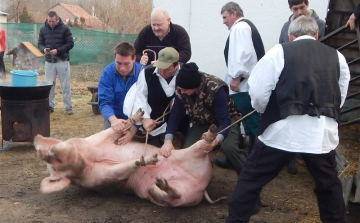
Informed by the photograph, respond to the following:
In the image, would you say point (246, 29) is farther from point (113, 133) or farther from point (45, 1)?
point (45, 1)

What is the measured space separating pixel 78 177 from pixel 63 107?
5802mm

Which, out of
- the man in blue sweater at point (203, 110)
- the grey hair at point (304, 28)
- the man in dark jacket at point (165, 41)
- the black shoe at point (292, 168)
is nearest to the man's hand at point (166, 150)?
the man in blue sweater at point (203, 110)

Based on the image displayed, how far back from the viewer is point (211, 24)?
6.78 meters

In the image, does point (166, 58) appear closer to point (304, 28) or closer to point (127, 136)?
Result: point (127, 136)

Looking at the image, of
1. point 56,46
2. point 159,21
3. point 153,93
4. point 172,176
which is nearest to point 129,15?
point 56,46

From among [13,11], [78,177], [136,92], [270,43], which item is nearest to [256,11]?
[270,43]

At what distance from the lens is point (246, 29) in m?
5.20

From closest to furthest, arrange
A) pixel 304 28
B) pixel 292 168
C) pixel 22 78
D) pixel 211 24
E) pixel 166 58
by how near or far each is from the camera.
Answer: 1. pixel 304 28
2. pixel 166 58
3. pixel 292 168
4. pixel 22 78
5. pixel 211 24

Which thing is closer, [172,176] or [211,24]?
[172,176]

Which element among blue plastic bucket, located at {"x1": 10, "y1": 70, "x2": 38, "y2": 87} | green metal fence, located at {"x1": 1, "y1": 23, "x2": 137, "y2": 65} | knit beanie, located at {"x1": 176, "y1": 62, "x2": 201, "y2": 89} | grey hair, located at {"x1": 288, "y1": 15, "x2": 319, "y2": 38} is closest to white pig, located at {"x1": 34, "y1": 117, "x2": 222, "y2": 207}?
knit beanie, located at {"x1": 176, "y1": 62, "x2": 201, "y2": 89}

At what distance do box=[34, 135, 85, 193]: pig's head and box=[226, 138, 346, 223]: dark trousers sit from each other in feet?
5.27

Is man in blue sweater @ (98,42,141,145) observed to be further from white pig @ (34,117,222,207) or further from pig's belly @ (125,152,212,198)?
pig's belly @ (125,152,212,198)

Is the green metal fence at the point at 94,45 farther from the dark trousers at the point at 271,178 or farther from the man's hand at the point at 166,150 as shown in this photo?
the dark trousers at the point at 271,178

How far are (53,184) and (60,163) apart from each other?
21 centimetres
